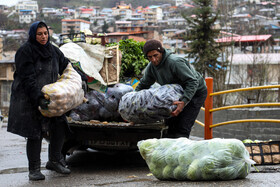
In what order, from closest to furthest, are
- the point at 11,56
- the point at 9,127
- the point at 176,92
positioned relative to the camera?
the point at 9,127
the point at 176,92
the point at 11,56

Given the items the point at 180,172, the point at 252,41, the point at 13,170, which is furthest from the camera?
the point at 252,41

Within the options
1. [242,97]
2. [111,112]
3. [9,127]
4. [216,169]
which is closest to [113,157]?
[111,112]

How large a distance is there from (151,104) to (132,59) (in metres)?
2.04

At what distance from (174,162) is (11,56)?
55438 millimetres

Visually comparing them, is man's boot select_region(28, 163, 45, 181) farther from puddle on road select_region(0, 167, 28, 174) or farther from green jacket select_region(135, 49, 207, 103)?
green jacket select_region(135, 49, 207, 103)

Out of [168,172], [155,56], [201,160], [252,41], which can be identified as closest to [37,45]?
[155,56]

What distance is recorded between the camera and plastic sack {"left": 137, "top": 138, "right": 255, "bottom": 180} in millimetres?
4359

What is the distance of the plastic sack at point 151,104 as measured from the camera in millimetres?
5266

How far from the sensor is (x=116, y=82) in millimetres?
6770

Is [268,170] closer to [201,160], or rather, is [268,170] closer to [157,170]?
[201,160]

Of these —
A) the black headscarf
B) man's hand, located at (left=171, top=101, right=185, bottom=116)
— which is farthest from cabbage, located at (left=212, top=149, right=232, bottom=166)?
the black headscarf

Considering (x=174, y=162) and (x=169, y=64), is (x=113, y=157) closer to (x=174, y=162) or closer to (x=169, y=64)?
(x=169, y=64)

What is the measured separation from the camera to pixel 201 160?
439 centimetres

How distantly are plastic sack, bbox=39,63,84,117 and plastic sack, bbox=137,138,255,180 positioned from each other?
113 centimetres
